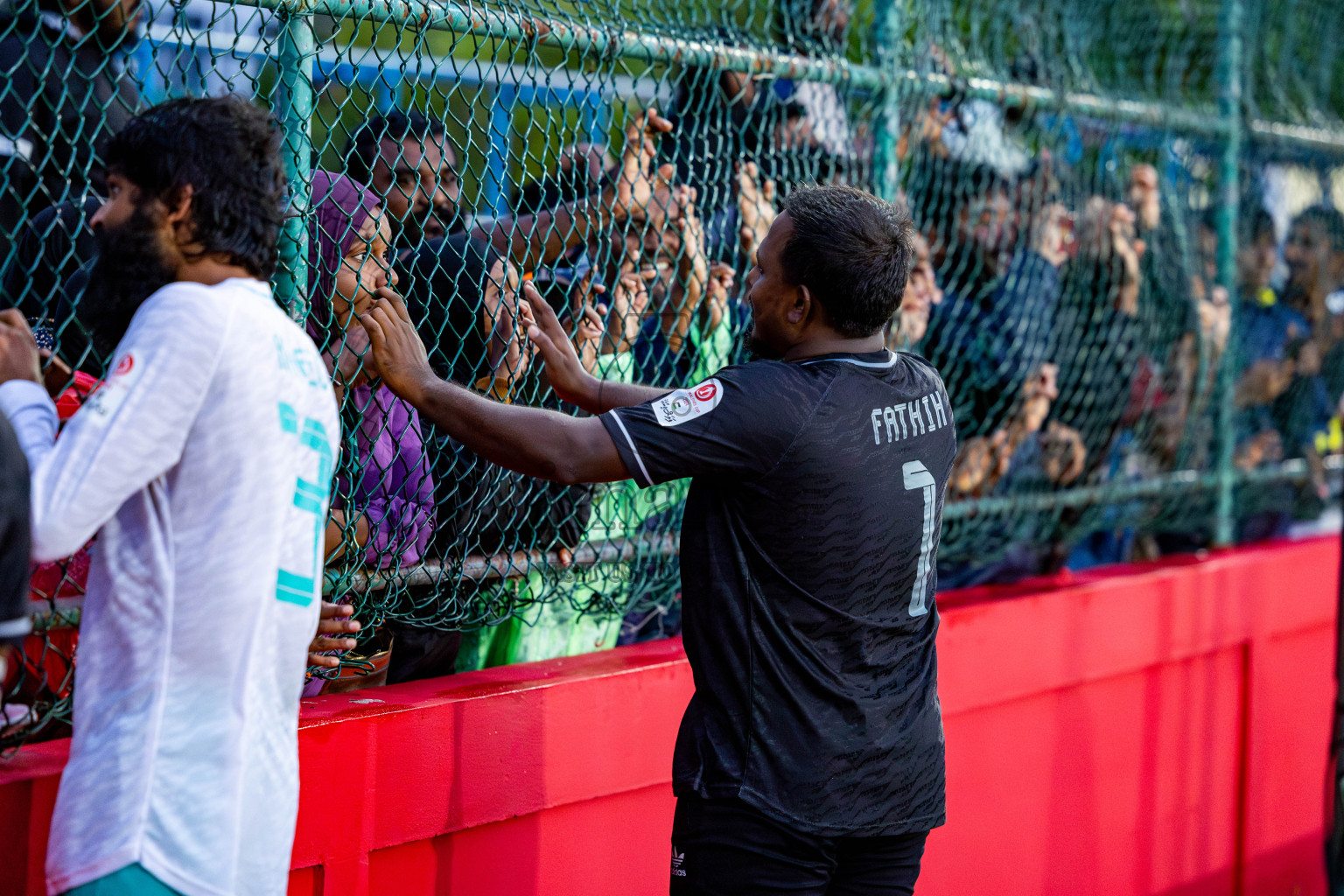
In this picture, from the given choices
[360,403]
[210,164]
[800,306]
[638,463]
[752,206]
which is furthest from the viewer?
[752,206]

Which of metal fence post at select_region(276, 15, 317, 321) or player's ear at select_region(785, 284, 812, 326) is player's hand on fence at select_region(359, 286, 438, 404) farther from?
player's ear at select_region(785, 284, 812, 326)

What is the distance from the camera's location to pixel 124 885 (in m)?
1.54

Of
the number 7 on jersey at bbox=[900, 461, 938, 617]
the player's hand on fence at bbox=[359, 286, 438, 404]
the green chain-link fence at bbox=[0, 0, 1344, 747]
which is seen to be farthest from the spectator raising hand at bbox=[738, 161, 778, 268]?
the player's hand on fence at bbox=[359, 286, 438, 404]

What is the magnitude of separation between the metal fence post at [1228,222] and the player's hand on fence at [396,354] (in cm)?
377

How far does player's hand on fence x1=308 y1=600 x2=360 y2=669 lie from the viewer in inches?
94.7

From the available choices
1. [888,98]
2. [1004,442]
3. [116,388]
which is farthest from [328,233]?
[1004,442]

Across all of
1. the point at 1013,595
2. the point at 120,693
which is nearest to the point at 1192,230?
the point at 1013,595

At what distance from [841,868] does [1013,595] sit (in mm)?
1902

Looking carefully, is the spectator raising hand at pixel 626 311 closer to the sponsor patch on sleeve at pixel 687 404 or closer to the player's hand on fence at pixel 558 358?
the player's hand on fence at pixel 558 358

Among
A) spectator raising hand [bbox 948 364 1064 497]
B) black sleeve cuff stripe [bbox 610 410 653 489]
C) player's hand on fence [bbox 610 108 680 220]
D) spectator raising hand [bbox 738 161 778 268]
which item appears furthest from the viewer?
spectator raising hand [bbox 948 364 1064 497]

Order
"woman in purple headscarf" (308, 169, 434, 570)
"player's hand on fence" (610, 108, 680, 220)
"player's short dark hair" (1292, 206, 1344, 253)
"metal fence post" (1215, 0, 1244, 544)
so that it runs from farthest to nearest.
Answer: "player's short dark hair" (1292, 206, 1344, 253) < "metal fence post" (1215, 0, 1244, 544) < "player's hand on fence" (610, 108, 680, 220) < "woman in purple headscarf" (308, 169, 434, 570)

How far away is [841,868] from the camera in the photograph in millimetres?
2270

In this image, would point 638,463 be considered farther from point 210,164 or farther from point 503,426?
point 210,164

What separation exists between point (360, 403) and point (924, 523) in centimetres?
125
